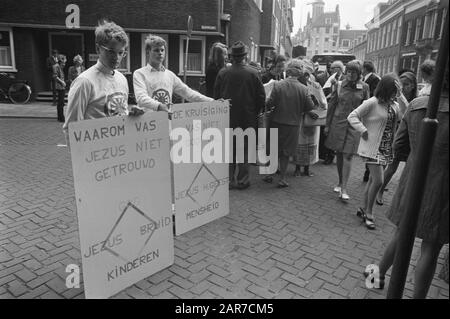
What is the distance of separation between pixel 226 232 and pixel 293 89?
2.79 m

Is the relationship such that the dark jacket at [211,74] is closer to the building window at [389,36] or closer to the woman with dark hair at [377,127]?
the woman with dark hair at [377,127]

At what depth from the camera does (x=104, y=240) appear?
2939mm

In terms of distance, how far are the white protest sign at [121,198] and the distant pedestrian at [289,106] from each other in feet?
10.3

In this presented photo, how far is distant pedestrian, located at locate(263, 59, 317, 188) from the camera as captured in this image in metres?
6.11

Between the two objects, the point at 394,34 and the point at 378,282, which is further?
the point at 394,34

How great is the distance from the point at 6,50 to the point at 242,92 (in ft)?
51.2

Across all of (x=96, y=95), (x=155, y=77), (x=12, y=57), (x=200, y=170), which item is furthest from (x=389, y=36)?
(x=96, y=95)

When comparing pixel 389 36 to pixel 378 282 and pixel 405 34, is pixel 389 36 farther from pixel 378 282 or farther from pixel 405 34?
pixel 378 282

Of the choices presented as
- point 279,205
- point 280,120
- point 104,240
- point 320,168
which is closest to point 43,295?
point 104,240

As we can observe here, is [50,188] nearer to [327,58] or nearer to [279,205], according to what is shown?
[279,205]

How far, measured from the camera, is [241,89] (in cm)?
586

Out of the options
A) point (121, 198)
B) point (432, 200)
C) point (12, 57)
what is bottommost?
point (121, 198)

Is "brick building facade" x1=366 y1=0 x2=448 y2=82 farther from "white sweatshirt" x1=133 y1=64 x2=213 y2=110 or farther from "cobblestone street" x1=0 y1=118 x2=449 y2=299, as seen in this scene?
"white sweatshirt" x1=133 y1=64 x2=213 y2=110

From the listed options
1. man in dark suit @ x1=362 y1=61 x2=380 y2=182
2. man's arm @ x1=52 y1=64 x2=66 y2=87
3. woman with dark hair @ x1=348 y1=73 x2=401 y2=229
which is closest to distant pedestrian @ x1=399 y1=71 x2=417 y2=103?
man in dark suit @ x1=362 y1=61 x2=380 y2=182
